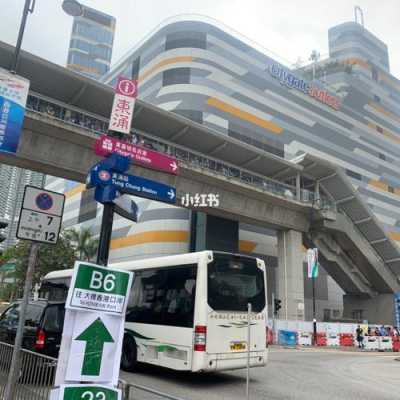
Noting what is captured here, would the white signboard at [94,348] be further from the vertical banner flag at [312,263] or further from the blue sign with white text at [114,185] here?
the vertical banner flag at [312,263]

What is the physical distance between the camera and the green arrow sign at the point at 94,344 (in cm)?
418

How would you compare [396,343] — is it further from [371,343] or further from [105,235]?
[105,235]

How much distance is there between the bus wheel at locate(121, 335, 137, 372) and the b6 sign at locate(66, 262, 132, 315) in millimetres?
8061

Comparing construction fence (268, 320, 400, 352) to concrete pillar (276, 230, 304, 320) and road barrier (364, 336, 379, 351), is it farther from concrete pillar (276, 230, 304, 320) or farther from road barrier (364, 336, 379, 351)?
concrete pillar (276, 230, 304, 320)

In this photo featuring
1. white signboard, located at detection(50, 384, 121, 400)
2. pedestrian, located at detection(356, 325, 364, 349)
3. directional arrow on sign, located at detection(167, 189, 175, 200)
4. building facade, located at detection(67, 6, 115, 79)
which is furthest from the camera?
building facade, located at detection(67, 6, 115, 79)

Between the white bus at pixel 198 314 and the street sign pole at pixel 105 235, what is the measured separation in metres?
4.82

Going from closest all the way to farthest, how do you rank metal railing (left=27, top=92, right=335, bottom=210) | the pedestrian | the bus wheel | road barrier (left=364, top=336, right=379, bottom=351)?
the bus wheel < metal railing (left=27, top=92, right=335, bottom=210) < the pedestrian < road barrier (left=364, top=336, right=379, bottom=351)

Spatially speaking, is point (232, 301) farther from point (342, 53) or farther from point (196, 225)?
point (342, 53)

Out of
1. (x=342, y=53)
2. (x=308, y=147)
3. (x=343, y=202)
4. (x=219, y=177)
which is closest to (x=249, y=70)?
(x=308, y=147)

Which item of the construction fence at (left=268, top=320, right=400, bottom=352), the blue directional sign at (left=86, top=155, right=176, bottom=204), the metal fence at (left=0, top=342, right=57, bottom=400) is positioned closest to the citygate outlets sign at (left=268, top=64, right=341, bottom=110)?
the construction fence at (left=268, top=320, right=400, bottom=352)

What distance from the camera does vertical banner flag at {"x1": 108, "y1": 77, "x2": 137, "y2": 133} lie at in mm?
6629

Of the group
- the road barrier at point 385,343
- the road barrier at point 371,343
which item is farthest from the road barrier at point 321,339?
the road barrier at point 385,343

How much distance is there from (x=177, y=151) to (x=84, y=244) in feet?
68.5

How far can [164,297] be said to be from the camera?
11.3 meters
